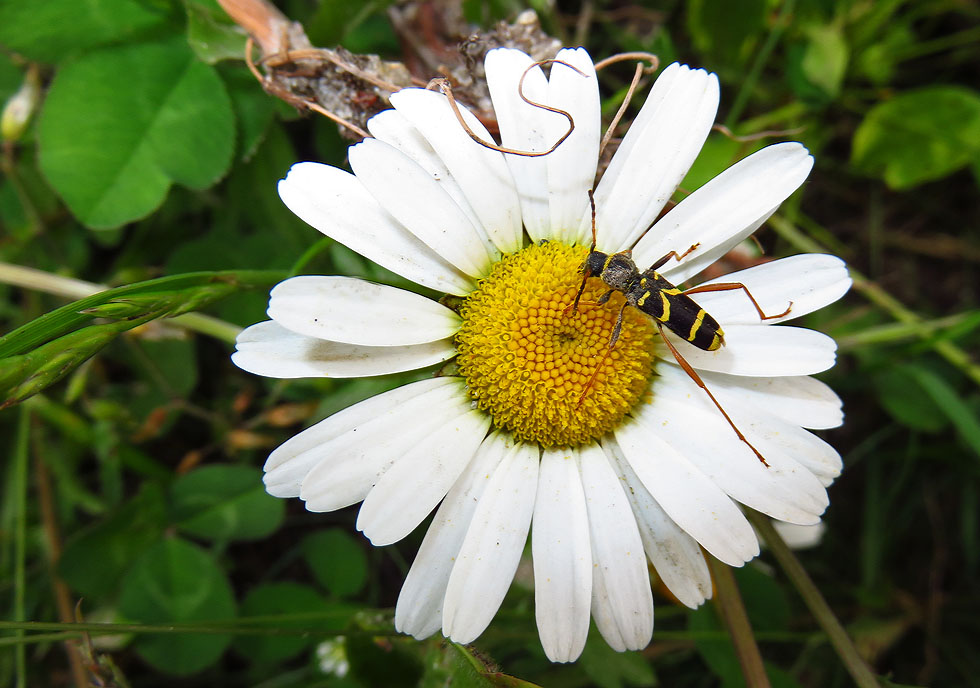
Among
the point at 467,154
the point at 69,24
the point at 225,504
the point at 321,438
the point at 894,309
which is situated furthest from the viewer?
the point at 894,309

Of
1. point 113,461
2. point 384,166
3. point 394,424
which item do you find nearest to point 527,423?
point 394,424

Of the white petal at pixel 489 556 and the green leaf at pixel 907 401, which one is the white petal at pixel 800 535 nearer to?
the green leaf at pixel 907 401

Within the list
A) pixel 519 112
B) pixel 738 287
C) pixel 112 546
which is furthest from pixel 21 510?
pixel 738 287

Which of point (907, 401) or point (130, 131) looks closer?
point (130, 131)

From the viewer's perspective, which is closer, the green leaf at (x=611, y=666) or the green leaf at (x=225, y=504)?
the green leaf at (x=611, y=666)

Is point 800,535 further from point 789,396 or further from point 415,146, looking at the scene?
point 415,146

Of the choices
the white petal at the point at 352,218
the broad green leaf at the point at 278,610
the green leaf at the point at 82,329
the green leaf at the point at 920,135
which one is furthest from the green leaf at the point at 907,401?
the green leaf at the point at 82,329

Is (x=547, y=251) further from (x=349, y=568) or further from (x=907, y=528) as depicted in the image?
(x=907, y=528)

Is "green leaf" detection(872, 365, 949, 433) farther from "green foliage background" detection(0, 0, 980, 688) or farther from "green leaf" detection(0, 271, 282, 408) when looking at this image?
"green leaf" detection(0, 271, 282, 408)
